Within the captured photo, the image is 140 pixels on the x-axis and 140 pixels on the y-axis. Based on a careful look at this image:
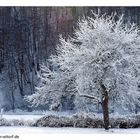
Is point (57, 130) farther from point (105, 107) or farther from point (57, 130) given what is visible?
point (105, 107)

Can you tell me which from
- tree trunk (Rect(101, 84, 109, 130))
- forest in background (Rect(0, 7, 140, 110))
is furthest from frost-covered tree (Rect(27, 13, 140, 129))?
forest in background (Rect(0, 7, 140, 110))

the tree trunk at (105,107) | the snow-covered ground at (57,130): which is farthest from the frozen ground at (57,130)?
the tree trunk at (105,107)

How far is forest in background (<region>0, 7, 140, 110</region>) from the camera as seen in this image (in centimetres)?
2652

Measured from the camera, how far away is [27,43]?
2656 cm

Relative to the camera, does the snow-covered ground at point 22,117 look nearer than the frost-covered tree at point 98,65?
No

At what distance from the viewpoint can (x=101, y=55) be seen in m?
26.3

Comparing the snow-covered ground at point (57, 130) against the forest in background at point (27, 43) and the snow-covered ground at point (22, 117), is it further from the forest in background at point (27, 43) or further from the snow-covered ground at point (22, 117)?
the forest in background at point (27, 43)

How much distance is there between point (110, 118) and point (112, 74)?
601 millimetres

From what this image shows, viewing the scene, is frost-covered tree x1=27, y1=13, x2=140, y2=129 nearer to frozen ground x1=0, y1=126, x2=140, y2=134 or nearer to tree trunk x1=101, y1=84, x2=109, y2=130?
tree trunk x1=101, y1=84, x2=109, y2=130

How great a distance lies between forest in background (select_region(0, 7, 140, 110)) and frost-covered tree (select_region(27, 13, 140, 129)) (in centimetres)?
10

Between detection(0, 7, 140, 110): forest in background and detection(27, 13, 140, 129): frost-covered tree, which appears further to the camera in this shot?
detection(0, 7, 140, 110): forest in background

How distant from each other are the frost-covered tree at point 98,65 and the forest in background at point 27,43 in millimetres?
105

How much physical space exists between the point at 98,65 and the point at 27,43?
960 millimetres

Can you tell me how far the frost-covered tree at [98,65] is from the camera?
2636 cm
